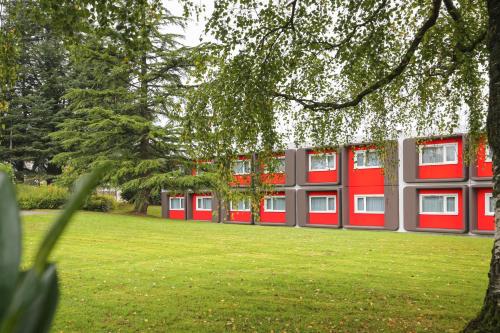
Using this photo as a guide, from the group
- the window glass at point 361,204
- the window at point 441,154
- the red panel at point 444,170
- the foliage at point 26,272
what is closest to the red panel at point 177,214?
the window glass at point 361,204

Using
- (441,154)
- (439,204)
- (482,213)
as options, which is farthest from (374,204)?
(482,213)

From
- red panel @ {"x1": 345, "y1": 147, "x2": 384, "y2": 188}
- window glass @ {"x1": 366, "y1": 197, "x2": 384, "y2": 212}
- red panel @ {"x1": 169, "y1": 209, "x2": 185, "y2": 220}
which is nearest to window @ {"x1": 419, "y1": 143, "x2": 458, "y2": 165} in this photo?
red panel @ {"x1": 345, "y1": 147, "x2": 384, "y2": 188}

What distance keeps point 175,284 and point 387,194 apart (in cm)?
1904

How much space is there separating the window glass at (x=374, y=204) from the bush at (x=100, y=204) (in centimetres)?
1887

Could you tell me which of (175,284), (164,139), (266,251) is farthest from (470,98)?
(164,139)

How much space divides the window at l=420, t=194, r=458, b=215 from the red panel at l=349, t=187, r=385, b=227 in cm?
244

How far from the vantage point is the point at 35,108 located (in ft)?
129

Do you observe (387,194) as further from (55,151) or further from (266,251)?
(55,151)

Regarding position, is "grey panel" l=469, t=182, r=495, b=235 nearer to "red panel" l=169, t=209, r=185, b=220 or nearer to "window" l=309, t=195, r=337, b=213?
"window" l=309, t=195, r=337, b=213

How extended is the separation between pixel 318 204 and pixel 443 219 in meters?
7.78

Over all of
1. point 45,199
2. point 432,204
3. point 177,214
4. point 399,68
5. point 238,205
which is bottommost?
point 177,214

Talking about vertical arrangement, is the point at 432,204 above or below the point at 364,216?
above

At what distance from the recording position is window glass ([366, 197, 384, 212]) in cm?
2747

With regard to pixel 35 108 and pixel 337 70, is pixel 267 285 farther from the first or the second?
pixel 35 108
